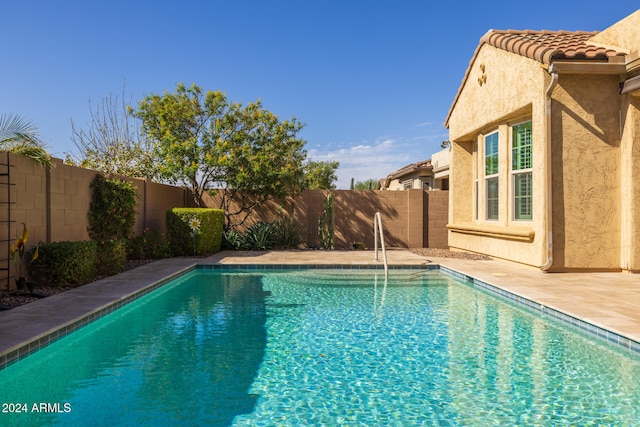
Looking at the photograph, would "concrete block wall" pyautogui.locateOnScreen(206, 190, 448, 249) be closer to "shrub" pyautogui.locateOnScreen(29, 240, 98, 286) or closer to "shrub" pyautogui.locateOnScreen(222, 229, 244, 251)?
"shrub" pyautogui.locateOnScreen(222, 229, 244, 251)

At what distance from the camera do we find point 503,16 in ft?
50.6

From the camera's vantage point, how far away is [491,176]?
11977 millimetres

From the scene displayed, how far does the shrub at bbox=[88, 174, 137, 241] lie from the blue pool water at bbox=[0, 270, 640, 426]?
3.59m

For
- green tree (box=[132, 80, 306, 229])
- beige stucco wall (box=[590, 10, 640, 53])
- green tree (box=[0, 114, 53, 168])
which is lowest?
green tree (box=[0, 114, 53, 168])

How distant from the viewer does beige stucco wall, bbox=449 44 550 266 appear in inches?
361

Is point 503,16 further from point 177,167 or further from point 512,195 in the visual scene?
point 177,167

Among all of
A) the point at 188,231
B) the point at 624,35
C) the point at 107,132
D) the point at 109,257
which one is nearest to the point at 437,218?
the point at 624,35

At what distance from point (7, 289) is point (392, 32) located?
1505 cm

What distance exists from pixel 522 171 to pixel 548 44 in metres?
2.76

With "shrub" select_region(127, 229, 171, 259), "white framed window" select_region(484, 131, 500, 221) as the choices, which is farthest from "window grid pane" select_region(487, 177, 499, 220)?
"shrub" select_region(127, 229, 171, 259)

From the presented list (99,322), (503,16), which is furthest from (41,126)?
(503,16)

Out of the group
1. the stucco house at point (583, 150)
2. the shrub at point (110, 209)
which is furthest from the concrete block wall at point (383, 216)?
the stucco house at point (583, 150)

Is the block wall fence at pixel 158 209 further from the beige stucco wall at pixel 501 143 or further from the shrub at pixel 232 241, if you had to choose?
the beige stucco wall at pixel 501 143

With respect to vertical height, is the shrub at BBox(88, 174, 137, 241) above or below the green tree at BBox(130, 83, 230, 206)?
below
